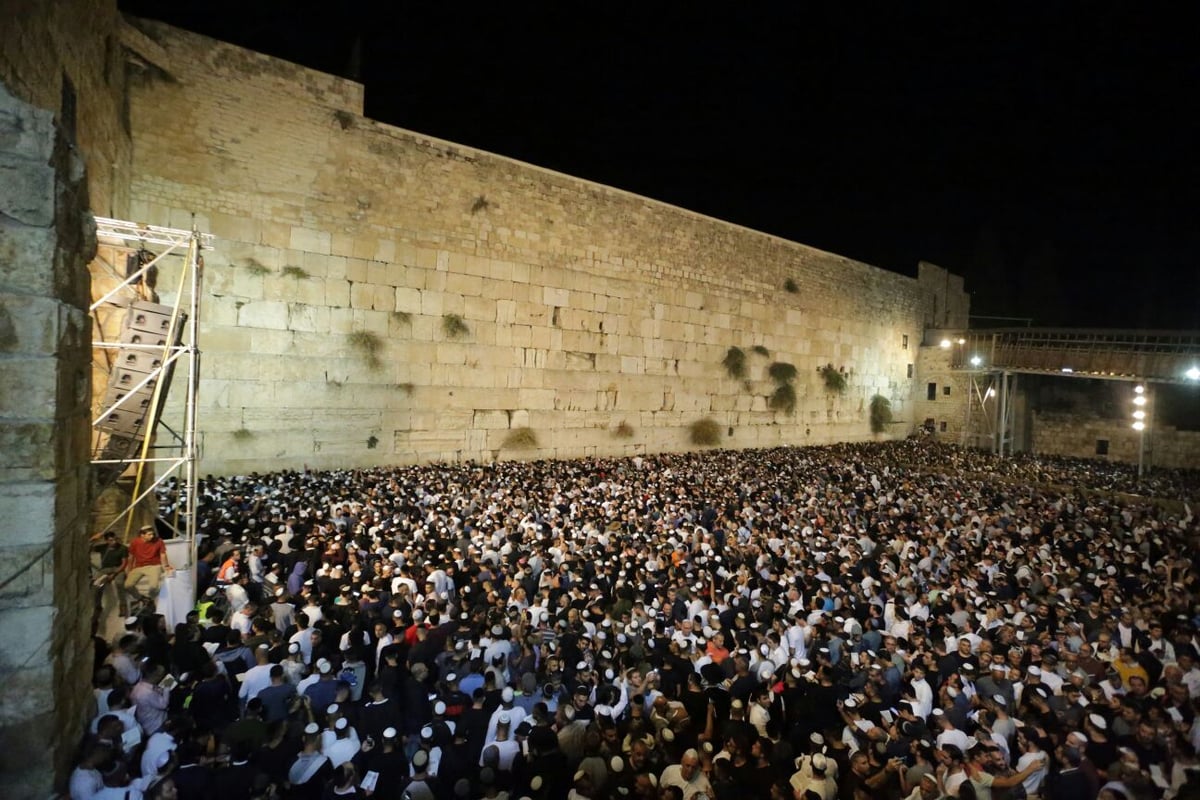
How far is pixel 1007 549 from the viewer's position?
8.61m

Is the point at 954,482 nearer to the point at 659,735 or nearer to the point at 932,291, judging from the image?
the point at 659,735

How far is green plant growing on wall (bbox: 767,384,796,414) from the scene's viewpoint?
66.1 feet

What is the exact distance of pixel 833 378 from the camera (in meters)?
22.2

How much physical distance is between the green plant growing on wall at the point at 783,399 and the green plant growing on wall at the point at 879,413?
5567 millimetres

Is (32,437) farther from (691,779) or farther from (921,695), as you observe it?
(921,695)

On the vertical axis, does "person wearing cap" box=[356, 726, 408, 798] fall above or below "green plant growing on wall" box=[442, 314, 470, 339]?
below

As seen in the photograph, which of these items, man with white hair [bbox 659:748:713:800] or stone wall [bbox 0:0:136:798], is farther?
man with white hair [bbox 659:748:713:800]

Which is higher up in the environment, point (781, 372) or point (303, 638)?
point (781, 372)

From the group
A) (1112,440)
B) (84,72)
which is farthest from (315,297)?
(1112,440)

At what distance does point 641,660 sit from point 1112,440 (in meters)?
24.0

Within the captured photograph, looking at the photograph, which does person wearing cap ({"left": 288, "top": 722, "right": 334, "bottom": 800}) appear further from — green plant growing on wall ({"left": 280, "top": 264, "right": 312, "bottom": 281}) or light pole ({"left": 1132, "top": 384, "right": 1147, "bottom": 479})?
light pole ({"left": 1132, "top": 384, "right": 1147, "bottom": 479})

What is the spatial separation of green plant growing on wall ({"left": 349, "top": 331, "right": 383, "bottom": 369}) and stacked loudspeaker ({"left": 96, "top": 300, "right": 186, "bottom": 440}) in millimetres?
5022

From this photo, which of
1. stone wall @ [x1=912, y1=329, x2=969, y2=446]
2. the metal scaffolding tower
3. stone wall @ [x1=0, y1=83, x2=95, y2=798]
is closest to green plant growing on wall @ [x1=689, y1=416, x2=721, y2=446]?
stone wall @ [x1=912, y1=329, x2=969, y2=446]

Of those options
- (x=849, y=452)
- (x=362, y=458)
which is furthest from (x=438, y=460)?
(x=849, y=452)
